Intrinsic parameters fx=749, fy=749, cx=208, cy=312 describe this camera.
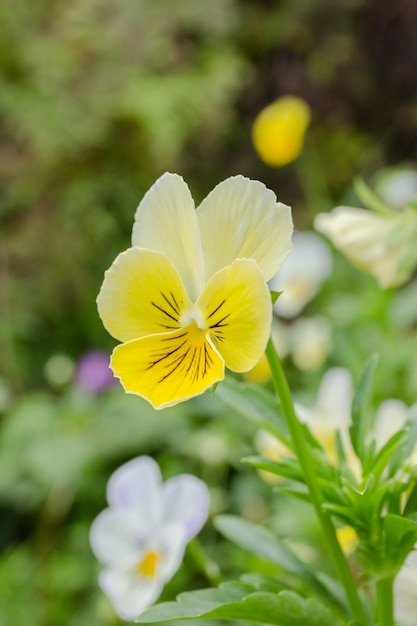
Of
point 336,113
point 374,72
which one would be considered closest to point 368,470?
point 336,113

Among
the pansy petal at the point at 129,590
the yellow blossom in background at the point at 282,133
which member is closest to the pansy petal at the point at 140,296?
the pansy petal at the point at 129,590

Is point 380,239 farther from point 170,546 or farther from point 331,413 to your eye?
point 170,546

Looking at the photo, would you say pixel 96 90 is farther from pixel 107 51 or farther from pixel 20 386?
pixel 20 386

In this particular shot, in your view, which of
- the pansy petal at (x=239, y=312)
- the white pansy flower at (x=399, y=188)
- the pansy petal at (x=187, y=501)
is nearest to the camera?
the pansy petal at (x=239, y=312)

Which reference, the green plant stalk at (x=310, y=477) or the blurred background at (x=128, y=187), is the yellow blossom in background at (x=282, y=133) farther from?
the green plant stalk at (x=310, y=477)

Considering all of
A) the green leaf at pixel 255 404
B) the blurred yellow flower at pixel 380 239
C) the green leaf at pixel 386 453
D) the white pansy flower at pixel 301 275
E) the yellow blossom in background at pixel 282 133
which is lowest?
the green leaf at pixel 386 453

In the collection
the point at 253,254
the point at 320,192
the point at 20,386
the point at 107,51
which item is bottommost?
the point at 253,254

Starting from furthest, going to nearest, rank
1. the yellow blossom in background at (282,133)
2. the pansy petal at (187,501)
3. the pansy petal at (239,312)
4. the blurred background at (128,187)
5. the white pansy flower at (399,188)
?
1. the yellow blossom in background at (282,133)
2. the white pansy flower at (399,188)
3. the blurred background at (128,187)
4. the pansy petal at (187,501)
5. the pansy petal at (239,312)
